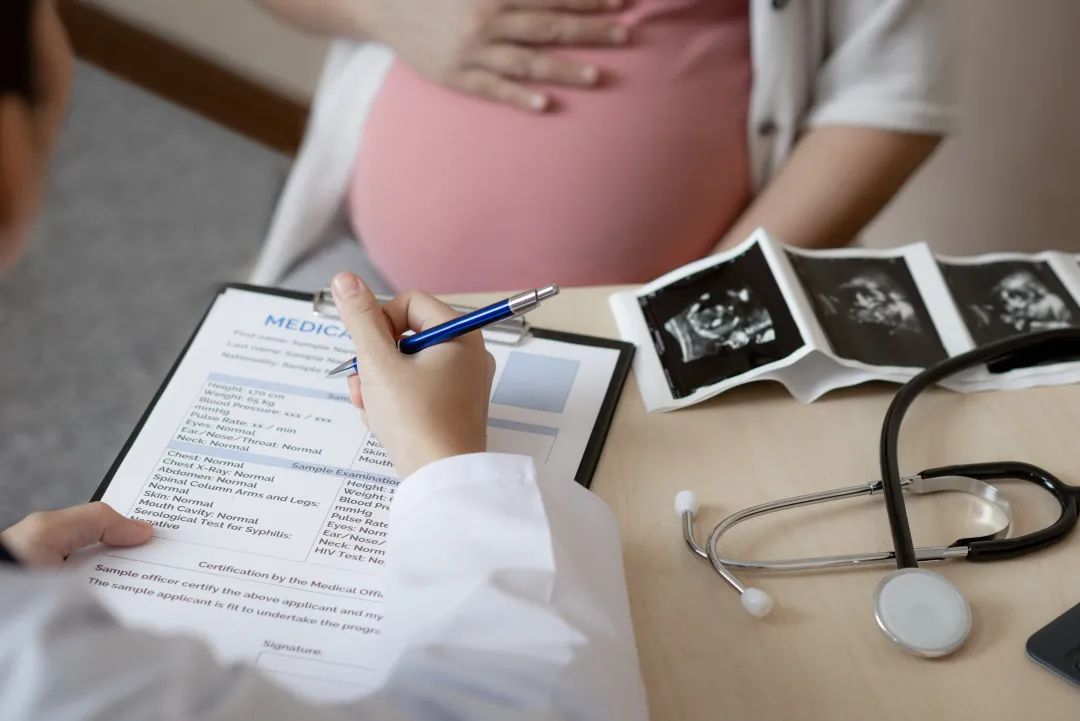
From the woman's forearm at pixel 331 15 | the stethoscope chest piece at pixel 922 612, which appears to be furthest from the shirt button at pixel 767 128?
the stethoscope chest piece at pixel 922 612

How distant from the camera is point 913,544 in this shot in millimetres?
562

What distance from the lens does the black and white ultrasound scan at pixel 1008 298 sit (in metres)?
0.70

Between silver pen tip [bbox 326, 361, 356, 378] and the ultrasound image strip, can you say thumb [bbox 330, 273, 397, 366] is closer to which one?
silver pen tip [bbox 326, 361, 356, 378]

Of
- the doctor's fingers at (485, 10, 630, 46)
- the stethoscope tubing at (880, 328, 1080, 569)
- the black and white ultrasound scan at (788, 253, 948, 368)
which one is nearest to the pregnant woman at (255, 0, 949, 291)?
the doctor's fingers at (485, 10, 630, 46)

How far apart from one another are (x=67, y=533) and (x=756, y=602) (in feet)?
1.23

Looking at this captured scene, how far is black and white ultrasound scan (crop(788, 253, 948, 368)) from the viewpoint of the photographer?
2.21 ft

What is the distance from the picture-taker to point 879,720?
1.60 ft

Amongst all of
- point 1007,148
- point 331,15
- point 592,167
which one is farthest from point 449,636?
point 1007,148

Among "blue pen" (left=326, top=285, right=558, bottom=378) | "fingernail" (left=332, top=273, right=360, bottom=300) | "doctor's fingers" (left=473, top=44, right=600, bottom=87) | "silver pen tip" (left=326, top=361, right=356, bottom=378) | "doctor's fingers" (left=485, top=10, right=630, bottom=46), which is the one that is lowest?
"silver pen tip" (left=326, top=361, right=356, bottom=378)

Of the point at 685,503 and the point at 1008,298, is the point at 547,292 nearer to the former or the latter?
the point at 685,503

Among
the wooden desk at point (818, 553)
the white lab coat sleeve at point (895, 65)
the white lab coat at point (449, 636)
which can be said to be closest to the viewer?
the white lab coat at point (449, 636)

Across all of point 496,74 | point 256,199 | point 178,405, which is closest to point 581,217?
point 496,74

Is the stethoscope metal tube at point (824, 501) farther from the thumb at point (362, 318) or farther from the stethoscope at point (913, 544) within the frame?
the thumb at point (362, 318)

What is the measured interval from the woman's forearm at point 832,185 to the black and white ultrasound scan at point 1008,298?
16 cm
